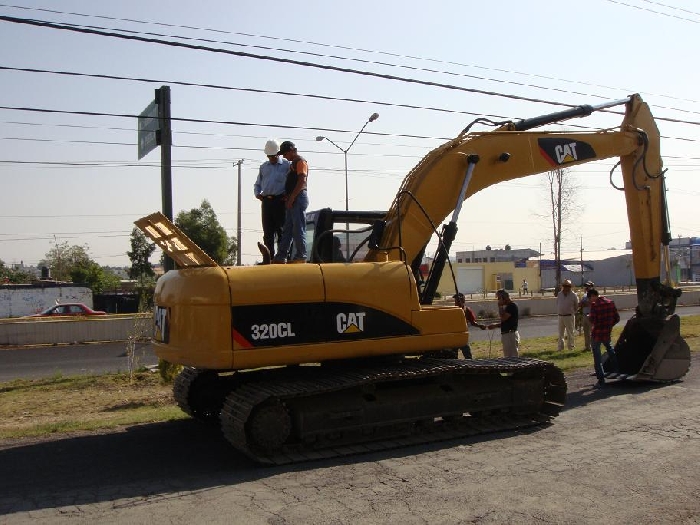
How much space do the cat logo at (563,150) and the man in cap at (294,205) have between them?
3.80 meters

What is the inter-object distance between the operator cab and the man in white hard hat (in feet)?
1.60

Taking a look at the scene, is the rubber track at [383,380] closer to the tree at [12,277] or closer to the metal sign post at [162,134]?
the metal sign post at [162,134]

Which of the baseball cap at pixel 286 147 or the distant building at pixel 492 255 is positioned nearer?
the baseball cap at pixel 286 147

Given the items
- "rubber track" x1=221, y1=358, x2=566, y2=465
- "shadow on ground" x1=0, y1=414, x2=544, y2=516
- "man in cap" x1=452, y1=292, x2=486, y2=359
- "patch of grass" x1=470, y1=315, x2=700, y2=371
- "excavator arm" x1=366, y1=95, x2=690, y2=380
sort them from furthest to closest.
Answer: "patch of grass" x1=470, y1=315, x2=700, y2=371
"man in cap" x1=452, y1=292, x2=486, y2=359
"excavator arm" x1=366, y1=95, x2=690, y2=380
"rubber track" x1=221, y1=358, x2=566, y2=465
"shadow on ground" x1=0, y1=414, x2=544, y2=516

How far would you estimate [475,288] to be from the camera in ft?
219

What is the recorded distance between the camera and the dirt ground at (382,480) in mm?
5730

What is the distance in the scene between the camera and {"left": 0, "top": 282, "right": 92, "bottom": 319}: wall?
140 ft

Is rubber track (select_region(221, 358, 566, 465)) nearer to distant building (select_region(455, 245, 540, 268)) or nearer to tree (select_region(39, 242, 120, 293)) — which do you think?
tree (select_region(39, 242, 120, 293))

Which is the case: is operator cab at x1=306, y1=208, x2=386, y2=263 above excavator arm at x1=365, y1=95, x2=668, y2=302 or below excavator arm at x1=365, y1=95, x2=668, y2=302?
below

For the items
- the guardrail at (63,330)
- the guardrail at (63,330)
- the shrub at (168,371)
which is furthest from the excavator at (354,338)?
the guardrail at (63,330)

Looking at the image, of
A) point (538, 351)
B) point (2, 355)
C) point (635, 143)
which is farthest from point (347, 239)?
point (2, 355)

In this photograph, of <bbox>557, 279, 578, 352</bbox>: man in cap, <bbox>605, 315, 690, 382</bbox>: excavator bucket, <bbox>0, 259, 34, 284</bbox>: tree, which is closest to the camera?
<bbox>605, 315, 690, 382</bbox>: excavator bucket

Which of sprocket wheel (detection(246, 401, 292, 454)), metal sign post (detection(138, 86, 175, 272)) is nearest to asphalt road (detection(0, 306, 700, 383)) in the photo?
metal sign post (detection(138, 86, 175, 272))

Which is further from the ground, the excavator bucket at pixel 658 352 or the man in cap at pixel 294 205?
the man in cap at pixel 294 205
